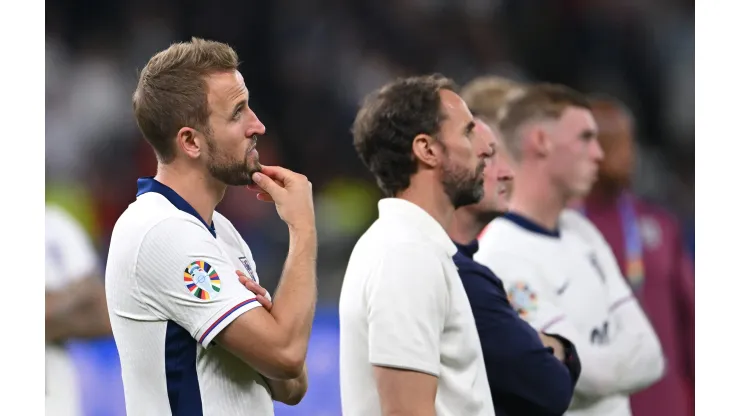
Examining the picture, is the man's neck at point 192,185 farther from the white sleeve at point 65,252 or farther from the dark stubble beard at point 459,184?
the white sleeve at point 65,252

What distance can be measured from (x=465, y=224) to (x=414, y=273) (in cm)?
54

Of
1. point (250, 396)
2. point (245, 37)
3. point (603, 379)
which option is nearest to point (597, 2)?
point (245, 37)

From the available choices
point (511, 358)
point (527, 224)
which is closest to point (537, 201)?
point (527, 224)

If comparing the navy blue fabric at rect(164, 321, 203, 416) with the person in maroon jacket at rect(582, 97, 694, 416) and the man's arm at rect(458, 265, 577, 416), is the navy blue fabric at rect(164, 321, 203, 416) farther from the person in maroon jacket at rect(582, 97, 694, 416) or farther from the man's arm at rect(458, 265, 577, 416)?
the person in maroon jacket at rect(582, 97, 694, 416)

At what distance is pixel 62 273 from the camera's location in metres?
3.02

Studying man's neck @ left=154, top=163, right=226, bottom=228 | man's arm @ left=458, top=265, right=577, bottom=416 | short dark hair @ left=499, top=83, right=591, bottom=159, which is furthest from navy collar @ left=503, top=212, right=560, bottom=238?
man's neck @ left=154, top=163, right=226, bottom=228

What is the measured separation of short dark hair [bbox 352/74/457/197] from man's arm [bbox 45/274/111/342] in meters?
1.34

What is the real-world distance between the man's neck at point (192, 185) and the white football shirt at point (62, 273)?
4.80 ft

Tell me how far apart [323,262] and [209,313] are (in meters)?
2.56

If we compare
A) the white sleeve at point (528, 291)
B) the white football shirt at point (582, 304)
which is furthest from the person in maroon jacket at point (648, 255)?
the white sleeve at point (528, 291)

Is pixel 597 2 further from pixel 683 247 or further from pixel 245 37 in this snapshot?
pixel 245 37

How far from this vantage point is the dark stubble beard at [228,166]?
1.60 metres

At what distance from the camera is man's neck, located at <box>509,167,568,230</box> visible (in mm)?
3199

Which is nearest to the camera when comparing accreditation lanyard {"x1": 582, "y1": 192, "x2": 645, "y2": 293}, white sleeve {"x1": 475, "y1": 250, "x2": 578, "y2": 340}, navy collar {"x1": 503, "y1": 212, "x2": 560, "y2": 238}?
white sleeve {"x1": 475, "y1": 250, "x2": 578, "y2": 340}
